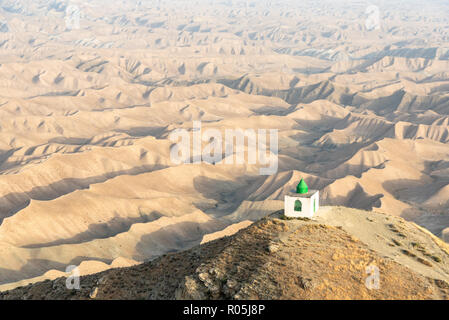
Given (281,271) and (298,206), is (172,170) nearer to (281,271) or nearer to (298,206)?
(298,206)

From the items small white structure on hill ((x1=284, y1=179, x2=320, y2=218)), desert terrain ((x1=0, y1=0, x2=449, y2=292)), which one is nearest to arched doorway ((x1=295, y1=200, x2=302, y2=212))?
small white structure on hill ((x1=284, y1=179, x2=320, y2=218))

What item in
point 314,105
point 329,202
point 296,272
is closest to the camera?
point 296,272

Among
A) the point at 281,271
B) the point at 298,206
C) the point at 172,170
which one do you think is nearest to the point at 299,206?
the point at 298,206

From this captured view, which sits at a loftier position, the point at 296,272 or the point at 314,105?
the point at 314,105

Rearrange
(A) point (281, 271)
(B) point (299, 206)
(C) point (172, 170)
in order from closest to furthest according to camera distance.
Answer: (A) point (281, 271) < (B) point (299, 206) < (C) point (172, 170)

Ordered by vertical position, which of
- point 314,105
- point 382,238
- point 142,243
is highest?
point 314,105

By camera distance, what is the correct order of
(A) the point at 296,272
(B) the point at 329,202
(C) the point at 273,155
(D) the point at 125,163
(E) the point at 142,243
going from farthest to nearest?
(C) the point at 273,155 → (D) the point at 125,163 → (B) the point at 329,202 → (E) the point at 142,243 → (A) the point at 296,272

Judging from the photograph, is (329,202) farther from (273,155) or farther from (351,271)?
(351,271)

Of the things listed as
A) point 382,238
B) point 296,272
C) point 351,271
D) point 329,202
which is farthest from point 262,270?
point 329,202
